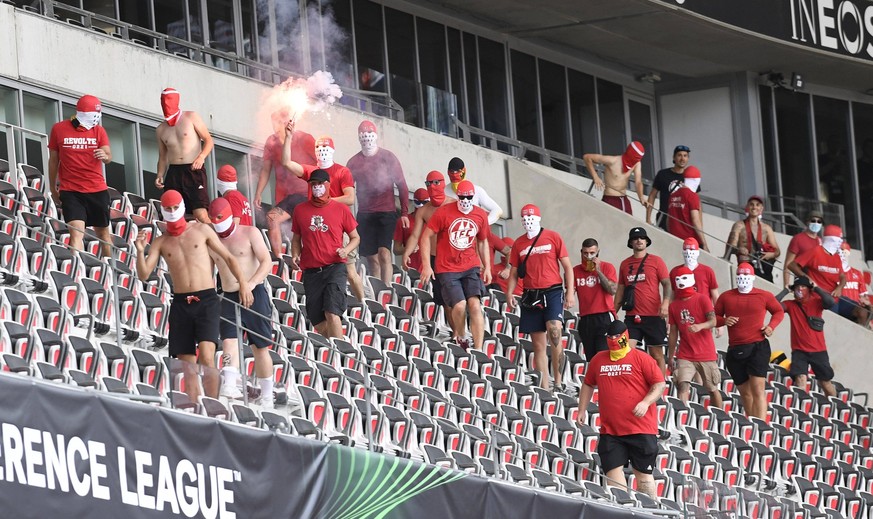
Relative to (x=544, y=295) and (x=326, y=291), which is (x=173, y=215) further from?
(x=544, y=295)

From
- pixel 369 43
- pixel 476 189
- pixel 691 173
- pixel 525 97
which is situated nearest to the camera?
pixel 476 189

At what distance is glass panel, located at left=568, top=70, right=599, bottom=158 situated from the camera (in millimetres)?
30812

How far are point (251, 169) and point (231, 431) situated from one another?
395 inches

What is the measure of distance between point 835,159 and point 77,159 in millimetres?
20776

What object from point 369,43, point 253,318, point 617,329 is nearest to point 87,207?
point 253,318

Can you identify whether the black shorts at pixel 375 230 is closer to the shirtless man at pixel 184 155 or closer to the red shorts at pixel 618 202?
the shirtless man at pixel 184 155

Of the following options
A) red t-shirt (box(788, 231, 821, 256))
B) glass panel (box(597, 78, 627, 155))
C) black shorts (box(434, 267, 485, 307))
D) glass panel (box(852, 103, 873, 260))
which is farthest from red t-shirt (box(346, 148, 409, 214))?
glass panel (box(852, 103, 873, 260))

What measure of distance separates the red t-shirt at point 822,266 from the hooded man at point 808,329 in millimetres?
1142

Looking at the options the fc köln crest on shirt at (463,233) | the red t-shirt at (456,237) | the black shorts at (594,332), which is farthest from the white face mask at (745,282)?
the fc köln crest on shirt at (463,233)

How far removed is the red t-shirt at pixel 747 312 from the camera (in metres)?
19.8

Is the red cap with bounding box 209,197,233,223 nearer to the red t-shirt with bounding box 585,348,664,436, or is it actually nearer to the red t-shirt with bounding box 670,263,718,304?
the red t-shirt with bounding box 585,348,664,436

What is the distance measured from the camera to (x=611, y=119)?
3153 cm

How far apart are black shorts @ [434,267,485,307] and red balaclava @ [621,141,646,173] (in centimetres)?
659

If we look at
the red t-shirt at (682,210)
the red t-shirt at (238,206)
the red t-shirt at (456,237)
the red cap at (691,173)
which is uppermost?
the red cap at (691,173)
